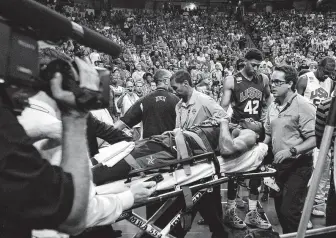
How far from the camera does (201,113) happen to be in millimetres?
4297

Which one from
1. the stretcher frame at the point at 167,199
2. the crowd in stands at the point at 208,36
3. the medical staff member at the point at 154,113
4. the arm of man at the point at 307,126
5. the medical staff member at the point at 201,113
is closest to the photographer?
the stretcher frame at the point at 167,199

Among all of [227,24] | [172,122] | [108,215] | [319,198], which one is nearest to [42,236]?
[108,215]

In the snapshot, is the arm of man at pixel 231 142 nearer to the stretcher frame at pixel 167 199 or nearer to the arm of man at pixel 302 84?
the stretcher frame at pixel 167 199

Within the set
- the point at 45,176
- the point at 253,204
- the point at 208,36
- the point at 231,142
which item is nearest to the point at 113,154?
the point at 231,142

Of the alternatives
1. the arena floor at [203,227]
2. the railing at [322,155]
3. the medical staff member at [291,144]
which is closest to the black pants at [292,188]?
the medical staff member at [291,144]

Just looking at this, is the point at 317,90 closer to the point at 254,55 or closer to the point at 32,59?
the point at 254,55

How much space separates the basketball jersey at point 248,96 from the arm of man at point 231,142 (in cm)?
145

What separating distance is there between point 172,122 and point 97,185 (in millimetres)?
1970

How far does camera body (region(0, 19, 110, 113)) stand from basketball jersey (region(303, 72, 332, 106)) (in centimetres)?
486

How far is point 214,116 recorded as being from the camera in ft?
13.8

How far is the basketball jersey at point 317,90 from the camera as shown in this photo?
5.61m

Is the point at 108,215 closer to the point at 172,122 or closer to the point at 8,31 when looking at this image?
the point at 8,31

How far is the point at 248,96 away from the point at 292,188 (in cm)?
187

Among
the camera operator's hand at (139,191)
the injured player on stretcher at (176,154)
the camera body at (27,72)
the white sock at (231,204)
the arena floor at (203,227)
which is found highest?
the camera body at (27,72)
